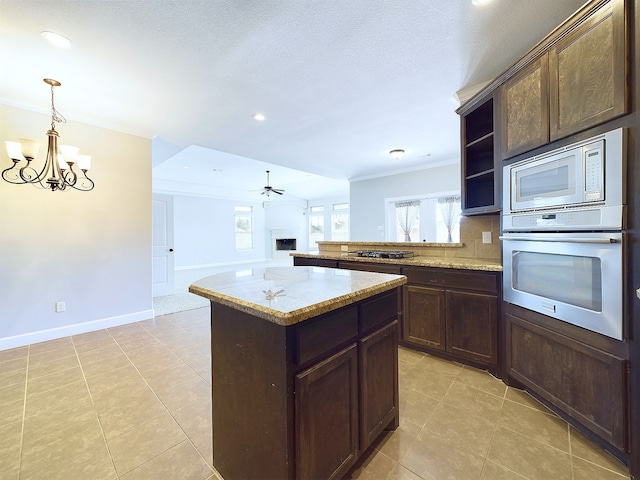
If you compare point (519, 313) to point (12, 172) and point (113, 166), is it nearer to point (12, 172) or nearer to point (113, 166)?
point (113, 166)

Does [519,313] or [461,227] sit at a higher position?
[461,227]

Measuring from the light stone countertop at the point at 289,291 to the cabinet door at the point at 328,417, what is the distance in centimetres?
26

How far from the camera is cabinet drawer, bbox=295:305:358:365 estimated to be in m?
1.00

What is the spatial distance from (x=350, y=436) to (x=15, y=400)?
2485 mm

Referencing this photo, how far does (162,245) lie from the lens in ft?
17.7

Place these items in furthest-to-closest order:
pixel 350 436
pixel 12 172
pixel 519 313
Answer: pixel 12 172, pixel 519 313, pixel 350 436

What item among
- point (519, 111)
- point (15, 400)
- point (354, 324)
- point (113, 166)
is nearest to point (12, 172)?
point (113, 166)

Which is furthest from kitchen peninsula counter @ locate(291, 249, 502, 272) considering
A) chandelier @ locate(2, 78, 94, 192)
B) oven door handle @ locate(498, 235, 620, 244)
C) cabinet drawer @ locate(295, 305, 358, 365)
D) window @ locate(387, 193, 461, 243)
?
window @ locate(387, 193, 461, 243)

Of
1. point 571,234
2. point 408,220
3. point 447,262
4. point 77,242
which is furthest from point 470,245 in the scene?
point 77,242

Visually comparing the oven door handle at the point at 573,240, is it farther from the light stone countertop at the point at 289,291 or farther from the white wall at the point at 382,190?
the white wall at the point at 382,190

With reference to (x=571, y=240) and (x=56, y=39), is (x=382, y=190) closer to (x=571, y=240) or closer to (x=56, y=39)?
(x=571, y=240)

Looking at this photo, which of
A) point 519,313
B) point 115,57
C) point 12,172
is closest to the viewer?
point 519,313

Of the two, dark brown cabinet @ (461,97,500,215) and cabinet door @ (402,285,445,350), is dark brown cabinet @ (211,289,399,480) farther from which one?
dark brown cabinet @ (461,97,500,215)

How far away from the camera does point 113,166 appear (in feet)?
11.4
